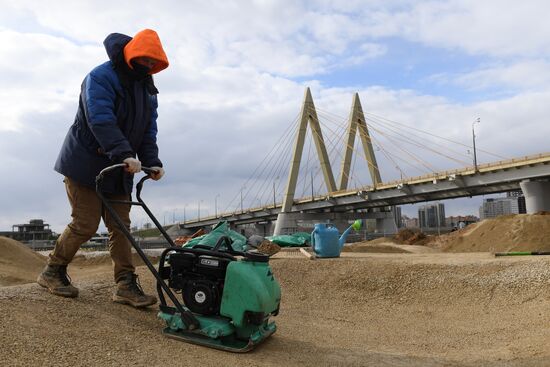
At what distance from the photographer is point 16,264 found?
12984 millimetres

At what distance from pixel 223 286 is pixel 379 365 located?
1448 millimetres

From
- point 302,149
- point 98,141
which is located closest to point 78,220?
point 98,141

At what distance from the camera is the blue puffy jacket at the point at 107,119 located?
3962 millimetres

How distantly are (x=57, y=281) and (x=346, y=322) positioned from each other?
346 centimetres

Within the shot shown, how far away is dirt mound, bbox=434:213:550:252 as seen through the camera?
17031 mm

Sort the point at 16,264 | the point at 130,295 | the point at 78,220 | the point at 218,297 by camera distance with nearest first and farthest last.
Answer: the point at 218,297
the point at 78,220
the point at 130,295
the point at 16,264

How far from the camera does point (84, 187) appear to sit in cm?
424

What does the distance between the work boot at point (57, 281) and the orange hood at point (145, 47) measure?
2.04 m

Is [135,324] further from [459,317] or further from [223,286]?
[459,317]

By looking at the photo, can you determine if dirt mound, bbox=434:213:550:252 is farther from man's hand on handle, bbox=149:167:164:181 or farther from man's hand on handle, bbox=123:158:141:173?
man's hand on handle, bbox=123:158:141:173

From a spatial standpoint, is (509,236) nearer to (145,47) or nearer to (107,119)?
(145,47)

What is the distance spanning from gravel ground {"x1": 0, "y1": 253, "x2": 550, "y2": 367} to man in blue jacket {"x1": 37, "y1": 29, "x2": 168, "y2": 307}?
34 cm

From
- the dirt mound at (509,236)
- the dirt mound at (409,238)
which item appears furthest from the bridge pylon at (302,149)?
the dirt mound at (509,236)

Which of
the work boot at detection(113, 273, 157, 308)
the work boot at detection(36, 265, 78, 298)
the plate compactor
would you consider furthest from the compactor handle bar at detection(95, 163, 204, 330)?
the work boot at detection(36, 265, 78, 298)
